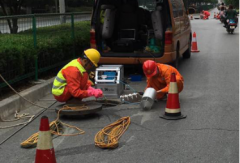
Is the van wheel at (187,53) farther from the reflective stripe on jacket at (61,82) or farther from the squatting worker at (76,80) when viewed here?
the reflective stripe on jacket at (61,82)

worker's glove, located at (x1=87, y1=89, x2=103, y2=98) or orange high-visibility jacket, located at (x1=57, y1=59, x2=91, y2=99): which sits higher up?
orange high-visibility jacket, located at (x1=57, y1=59, x2=91, y2=99)

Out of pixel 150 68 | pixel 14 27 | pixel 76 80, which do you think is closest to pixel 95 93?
pixel 76 80

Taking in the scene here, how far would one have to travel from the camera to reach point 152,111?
759cm

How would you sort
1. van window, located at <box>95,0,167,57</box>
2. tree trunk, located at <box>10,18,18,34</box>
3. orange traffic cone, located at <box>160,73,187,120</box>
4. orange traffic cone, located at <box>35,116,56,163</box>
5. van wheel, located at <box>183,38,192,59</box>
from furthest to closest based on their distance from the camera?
van wheel, located at <box>183,38,192,59</box>, van window, located at <box>95,0,167,57</box>, tree trunk, located at <box>10,18,18,34</box>, orange traffic cone, located at <box>160,73,187,120</box>, orange traffic cone, located at <box>35,116,56,163</box>

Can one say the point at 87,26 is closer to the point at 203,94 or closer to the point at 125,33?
the point at 125,33

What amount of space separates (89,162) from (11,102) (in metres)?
2.84

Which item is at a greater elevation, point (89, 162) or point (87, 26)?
point (87, 26)

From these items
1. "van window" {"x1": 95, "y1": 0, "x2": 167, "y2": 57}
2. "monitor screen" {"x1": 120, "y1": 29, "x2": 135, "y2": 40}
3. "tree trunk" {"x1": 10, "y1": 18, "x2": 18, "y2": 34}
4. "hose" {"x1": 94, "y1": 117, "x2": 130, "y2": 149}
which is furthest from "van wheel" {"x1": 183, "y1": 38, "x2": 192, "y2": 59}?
"hose" {"x1": 94, "y1": 117, "x2": 130, "y2": 149}

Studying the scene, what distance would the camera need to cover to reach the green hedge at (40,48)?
8.19 meters

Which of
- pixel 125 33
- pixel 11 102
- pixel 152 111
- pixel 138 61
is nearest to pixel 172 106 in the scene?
pixel 152 111

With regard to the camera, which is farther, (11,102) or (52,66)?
(52,66)

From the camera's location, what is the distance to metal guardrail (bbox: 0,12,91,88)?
8.25 m

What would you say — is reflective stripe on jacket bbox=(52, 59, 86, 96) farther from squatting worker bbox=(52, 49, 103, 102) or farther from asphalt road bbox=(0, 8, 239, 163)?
asphalt road bbox=(0, 8, 239, 163)

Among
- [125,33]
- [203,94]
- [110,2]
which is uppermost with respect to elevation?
[110,2]
